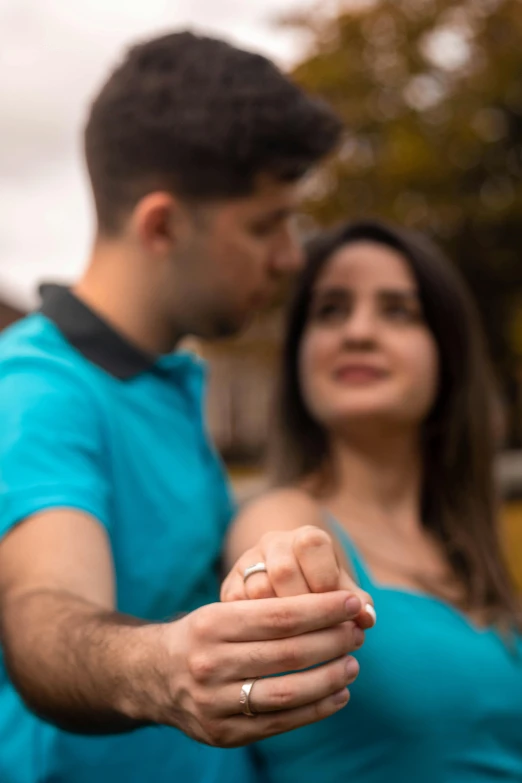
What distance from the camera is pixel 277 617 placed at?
986 mm

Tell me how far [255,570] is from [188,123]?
155cm

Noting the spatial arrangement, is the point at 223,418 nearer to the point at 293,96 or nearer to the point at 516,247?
the point at 516,247

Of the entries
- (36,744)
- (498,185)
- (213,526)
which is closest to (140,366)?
(213,526)

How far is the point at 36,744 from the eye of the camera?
5.69ft

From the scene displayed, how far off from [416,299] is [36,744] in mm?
1531

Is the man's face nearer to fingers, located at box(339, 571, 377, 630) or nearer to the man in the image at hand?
the man

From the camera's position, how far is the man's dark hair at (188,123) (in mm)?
2307

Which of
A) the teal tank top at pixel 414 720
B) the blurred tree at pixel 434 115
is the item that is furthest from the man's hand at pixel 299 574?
the blurred tree at pixel 434 115

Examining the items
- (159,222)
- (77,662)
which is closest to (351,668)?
(77,662)

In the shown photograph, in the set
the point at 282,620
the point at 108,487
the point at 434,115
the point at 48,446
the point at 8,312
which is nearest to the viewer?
the point at 282,620

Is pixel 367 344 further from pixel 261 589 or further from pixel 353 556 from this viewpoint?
pixel 261 589

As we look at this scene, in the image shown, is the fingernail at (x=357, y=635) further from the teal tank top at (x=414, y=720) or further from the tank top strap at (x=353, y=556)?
the tank top strap at (x=353, y=556)

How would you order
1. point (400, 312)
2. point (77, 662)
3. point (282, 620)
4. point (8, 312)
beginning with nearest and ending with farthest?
1. point (282, 620)
2. point (77, 662)
3. point (400, 312)
4. point (8, 312)

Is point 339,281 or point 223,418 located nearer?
point 339,281
